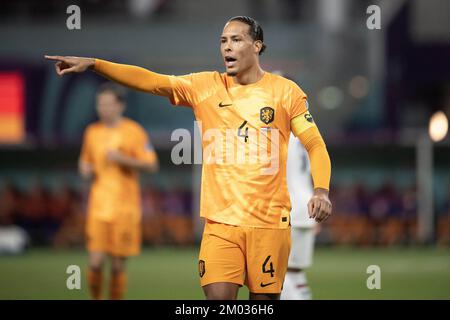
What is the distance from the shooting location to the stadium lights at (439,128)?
20.9 meters

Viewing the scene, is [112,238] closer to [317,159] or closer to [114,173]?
[114,173]

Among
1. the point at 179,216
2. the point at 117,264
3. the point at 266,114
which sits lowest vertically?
the point at 117,264

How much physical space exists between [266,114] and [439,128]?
52.4ft

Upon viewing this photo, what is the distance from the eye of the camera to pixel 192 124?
20062 millimetres

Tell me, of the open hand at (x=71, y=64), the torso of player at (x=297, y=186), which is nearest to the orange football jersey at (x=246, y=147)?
the open hand at (x=71, y=64)

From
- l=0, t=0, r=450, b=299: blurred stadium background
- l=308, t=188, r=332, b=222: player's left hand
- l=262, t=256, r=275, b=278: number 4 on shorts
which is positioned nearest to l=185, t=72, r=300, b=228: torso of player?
l=262, t=256, r=275, b=278: number 4 on shorts

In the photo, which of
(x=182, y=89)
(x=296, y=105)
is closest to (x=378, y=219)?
(x=296, y=105)

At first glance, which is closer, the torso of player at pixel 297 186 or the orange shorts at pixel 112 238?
the torso of player at pixel 297 186

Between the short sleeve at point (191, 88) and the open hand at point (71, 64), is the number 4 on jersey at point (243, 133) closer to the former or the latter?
the short sleeve at point (191, 88)

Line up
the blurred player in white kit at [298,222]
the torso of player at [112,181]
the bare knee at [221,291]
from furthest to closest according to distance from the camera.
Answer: the torso of player at [112,181] → the blurred player in white kit at [298,222] → the bare knee at [221,291]

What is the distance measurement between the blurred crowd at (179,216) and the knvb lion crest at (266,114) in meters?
15.2

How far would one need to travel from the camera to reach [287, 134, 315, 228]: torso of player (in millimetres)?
7855

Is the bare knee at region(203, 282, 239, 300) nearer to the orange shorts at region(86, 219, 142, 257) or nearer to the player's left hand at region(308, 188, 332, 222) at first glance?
the player's left hand at region(308, 188, 332, 222)
